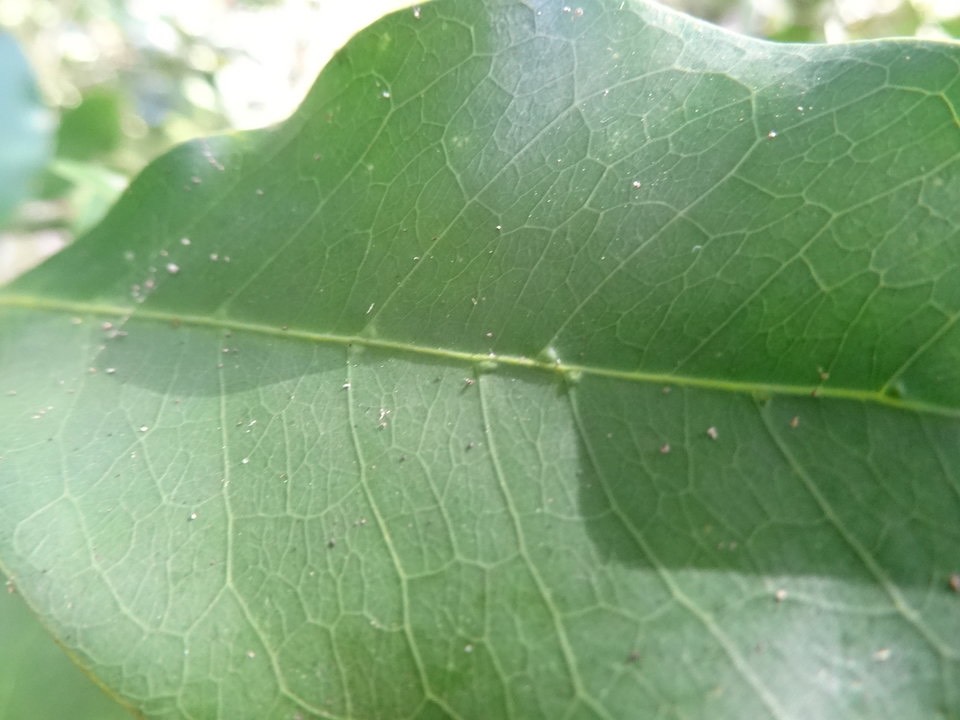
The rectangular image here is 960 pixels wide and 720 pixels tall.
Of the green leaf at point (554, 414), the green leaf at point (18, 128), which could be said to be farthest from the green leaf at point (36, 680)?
the green leaf at point (18, 128)

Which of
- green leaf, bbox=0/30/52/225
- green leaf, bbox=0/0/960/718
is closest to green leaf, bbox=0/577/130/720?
green leaf, bbox=0/0/960/718

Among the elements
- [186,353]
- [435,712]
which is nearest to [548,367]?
[435,712]

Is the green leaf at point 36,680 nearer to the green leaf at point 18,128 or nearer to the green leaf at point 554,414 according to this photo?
the green leaf at point 554,414

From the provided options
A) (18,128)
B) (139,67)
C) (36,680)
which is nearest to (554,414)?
(36,680)

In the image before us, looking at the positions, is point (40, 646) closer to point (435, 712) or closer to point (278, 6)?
point (435, 712)

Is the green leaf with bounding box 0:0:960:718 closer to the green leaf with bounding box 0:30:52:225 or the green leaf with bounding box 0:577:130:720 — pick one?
the green leaf with bounding box 0:577:130:720

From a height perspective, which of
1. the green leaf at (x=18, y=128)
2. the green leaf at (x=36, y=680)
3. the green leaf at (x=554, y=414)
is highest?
the green leaf at (x=18, y=128)
